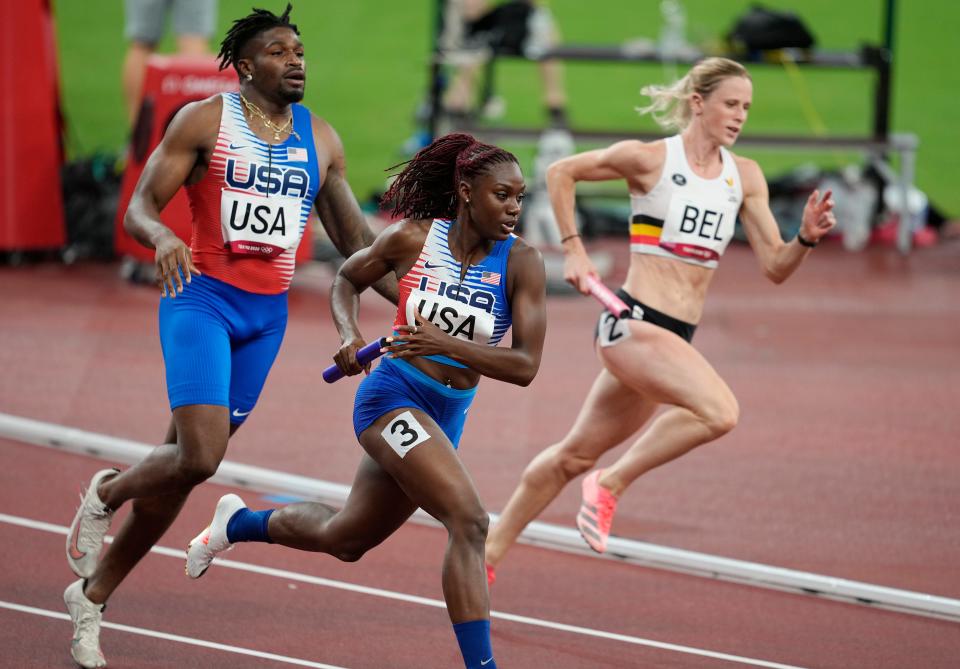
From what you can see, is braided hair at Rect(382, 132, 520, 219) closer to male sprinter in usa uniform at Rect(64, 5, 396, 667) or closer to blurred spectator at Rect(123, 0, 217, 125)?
male sprinter in usa uniform at Rect(64, 5, 396, 667)

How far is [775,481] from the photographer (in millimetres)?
8250

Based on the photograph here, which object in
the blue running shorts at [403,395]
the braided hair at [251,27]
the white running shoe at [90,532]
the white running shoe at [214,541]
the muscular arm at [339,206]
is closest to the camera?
the blue running shorts at [403,395]

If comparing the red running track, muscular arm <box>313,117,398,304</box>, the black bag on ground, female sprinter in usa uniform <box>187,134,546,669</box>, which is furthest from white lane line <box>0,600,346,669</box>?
the black bag on ground

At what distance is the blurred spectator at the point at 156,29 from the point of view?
527 inches

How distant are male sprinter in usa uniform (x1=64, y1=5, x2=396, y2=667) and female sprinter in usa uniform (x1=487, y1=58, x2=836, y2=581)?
1.39 m

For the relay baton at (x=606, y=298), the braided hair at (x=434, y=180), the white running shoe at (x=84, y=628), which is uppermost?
the braided hair at (x=434, y=180)

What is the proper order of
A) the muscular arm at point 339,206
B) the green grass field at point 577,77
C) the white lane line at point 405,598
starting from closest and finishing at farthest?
the muscular arm at point 339,206 < the white lane line at point 405,598 < the green grass field at point 577,77

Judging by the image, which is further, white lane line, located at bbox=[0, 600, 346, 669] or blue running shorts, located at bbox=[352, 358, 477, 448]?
white lane line, located at bbox=[0, 600, 346, 669]

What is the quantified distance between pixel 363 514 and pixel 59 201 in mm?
9125

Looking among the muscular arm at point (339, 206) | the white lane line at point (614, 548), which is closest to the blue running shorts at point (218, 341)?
the muscular arm at point (339, 206)

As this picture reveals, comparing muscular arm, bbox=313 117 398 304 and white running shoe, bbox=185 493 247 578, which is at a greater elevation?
muscular arm, bbox=313 117 398 304

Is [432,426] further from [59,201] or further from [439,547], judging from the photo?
[59,201]

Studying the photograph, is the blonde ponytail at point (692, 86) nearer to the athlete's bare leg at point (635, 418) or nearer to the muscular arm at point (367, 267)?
the athlete's bare leg at point (635, 418)

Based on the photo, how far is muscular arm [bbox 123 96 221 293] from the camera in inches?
204
